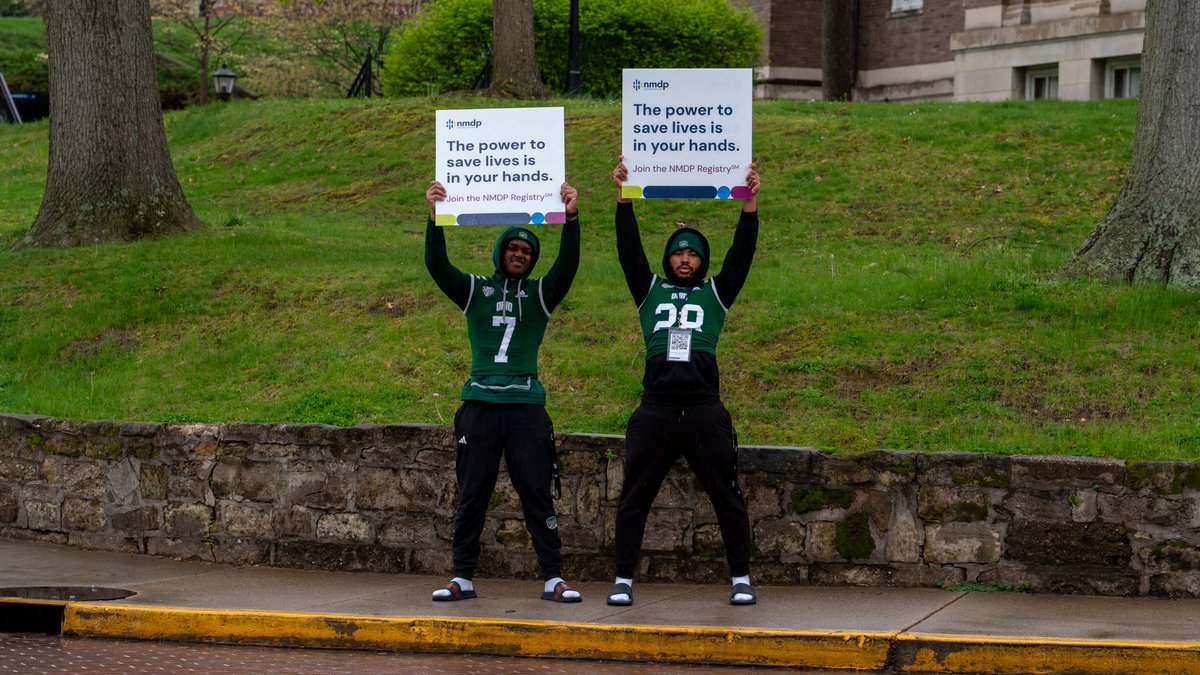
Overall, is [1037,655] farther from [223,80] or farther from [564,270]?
[223,80]

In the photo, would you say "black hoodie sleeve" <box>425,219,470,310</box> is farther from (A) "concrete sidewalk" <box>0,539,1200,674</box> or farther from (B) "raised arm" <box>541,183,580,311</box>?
(A) "concrete sidewalk" <box>0,539,1200,674</box>

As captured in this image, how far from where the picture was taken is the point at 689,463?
8.12 meters

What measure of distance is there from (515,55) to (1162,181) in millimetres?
11172

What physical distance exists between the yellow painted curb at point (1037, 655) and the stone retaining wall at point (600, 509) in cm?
139

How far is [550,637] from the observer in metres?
7.55

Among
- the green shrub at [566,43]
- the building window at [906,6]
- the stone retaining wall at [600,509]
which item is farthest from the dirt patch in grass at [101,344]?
the building window at [906,6]

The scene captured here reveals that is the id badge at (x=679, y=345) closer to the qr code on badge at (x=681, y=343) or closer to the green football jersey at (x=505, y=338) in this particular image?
the qr code on badge at (x=681, y=343)

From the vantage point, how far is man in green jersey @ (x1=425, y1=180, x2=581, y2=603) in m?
8.17

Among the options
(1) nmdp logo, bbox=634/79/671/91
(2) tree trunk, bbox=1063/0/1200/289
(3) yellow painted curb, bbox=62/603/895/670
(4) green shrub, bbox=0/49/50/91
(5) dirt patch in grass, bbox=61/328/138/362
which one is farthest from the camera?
(4) green shrub, bbox=0/49/50/91

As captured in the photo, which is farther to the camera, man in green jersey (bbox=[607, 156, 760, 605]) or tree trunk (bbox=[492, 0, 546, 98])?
tree trunk (bbox=[492, 0, 546, 98])

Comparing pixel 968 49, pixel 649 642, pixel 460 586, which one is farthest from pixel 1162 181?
pixel 968 49

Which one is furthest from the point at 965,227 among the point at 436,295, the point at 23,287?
the point at 23,287

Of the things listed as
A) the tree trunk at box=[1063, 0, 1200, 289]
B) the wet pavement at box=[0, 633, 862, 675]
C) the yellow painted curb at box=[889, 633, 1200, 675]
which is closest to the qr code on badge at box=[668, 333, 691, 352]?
the wet pavement at box=[0, 633, 862, 675]

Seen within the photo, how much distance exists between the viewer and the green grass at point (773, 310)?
964 centimetres
